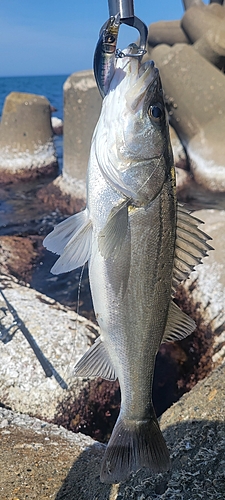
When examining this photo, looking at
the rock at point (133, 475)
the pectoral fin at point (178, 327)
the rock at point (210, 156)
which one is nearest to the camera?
the pectoral fin at point (178, 327)

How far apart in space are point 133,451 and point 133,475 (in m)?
0.62

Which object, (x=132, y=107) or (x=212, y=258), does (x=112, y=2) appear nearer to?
(x=132, y=107)

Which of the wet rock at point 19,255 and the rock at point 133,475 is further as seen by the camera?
the wet rock at point 19,255

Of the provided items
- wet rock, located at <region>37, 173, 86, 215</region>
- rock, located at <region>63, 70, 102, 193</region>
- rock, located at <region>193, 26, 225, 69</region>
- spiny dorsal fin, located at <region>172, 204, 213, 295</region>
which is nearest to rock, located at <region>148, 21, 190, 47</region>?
rock, located at <region>193, 26, 225, 69</region>

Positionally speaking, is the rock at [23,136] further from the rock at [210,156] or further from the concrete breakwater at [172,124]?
the rock at [210,156]

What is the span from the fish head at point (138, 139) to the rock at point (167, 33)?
18834 mm

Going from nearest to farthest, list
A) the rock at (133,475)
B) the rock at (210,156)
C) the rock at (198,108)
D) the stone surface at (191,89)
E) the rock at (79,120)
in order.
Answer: the rock at (133,475)
the rock at (79,120)
the rock at (210,156)
the rock at (198,108)
the stone surface at (191,89)

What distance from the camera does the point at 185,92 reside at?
484 inches

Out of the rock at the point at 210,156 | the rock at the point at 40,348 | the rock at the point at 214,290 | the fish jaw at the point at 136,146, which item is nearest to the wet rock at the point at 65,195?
the rock at the point at 210,156

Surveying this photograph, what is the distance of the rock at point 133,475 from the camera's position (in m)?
2.50

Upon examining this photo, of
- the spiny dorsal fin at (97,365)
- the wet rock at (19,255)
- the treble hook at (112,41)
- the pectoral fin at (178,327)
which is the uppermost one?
the treble hook at (112,41)

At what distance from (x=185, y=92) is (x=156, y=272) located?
37.2 feet

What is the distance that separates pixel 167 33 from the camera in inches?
795

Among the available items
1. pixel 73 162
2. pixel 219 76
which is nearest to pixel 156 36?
pixel 219 76
